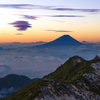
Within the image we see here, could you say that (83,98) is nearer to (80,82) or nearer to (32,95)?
(80,82)

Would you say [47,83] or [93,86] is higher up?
[47,83]

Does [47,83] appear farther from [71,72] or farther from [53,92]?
[71,72]

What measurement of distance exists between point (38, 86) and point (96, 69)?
71659mm

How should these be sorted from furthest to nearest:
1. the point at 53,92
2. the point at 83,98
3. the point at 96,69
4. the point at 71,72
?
the point at 71,72 → the point at 96,69 → the point at 83,98 → the point at 53,92

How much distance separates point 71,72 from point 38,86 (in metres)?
75.6

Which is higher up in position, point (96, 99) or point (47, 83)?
point (47, 83)

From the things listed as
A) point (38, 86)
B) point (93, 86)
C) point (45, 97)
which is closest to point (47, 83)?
point (38, 86)

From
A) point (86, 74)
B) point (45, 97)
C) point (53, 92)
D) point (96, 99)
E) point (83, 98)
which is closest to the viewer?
point (45, 97)

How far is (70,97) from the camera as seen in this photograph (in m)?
80.2

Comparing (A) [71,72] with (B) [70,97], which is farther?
(A) [71,72]

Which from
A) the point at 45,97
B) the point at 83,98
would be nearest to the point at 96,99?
the point at 83,98

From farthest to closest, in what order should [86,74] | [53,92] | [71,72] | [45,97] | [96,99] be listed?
[71,72] < [86,74] < [96,99] < [53,92] < [45,97]

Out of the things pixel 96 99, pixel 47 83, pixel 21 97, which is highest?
pixel 47 83

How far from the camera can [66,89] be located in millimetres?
86375
